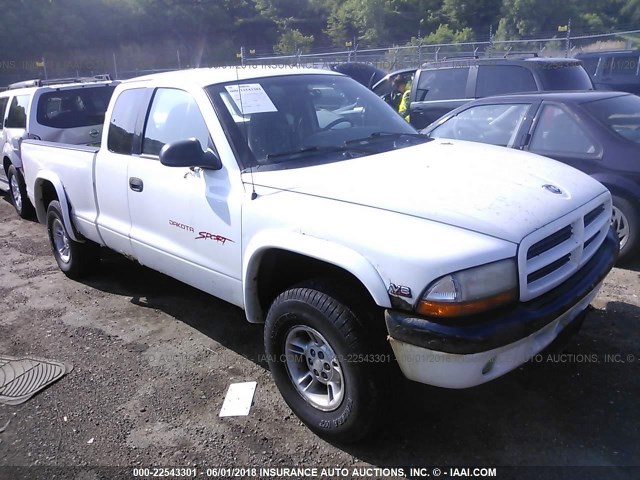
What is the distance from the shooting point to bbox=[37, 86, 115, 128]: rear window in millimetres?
8172

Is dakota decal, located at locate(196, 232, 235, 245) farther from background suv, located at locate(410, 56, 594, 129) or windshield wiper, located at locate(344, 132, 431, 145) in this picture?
background suv, located at locate(410, 56, 594, 129)

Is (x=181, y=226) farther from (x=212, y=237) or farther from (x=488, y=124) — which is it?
(x=488, y=124)

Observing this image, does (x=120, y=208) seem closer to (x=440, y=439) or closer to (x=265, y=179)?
(x=265, y=179)

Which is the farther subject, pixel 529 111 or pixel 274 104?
pixel 529 111

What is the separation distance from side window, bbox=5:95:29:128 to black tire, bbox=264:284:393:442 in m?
6.98

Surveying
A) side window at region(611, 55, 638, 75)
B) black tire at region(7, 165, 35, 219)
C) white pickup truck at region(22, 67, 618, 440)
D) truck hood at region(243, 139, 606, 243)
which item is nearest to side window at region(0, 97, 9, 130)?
black tire at region(7, 165, 35, 219)

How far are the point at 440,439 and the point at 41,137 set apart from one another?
7381 millimetres

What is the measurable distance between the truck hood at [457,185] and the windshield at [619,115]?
2.15 m

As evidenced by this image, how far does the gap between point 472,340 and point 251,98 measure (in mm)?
2078

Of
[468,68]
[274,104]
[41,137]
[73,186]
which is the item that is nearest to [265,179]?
[274,104]

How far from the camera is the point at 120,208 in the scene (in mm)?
4332

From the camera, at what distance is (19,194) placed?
8.41 m

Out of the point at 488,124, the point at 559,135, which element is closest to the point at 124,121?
the point at 488,124

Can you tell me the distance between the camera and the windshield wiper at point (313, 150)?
10.9 feet
